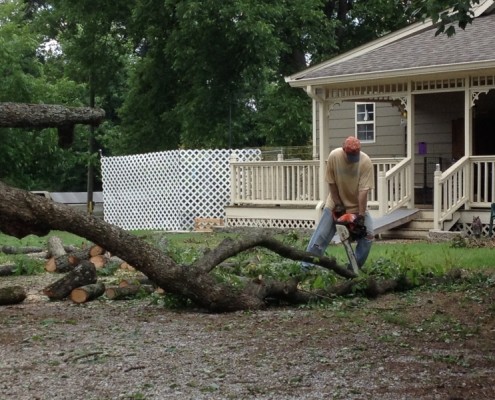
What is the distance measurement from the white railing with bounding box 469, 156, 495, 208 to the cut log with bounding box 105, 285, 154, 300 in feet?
32.6

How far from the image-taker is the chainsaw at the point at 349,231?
32.8ft

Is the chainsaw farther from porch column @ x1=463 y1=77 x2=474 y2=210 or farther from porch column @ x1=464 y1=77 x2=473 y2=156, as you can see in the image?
porch column @ x1=464 y1=77 x2=473 y2=156

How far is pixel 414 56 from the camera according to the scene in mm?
19984

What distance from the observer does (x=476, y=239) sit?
1617 centimetres

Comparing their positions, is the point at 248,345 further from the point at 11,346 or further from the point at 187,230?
the point at 187,230

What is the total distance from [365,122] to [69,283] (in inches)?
649

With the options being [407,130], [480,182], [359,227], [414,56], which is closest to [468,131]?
[480,182]

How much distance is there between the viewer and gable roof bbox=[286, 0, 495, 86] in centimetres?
1861

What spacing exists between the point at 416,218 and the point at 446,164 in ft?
14.1

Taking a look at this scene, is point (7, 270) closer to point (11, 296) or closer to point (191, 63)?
point (11, 296)

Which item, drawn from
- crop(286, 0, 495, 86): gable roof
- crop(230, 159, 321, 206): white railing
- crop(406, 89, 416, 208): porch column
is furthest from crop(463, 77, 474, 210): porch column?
crop(230, 159, 321, 206): white railing

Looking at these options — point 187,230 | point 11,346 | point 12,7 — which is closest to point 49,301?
point 11,346

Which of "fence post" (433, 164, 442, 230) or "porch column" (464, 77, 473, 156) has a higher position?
"porch column" (464, 77, 473, 156)

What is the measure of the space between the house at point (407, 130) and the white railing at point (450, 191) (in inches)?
0.8
